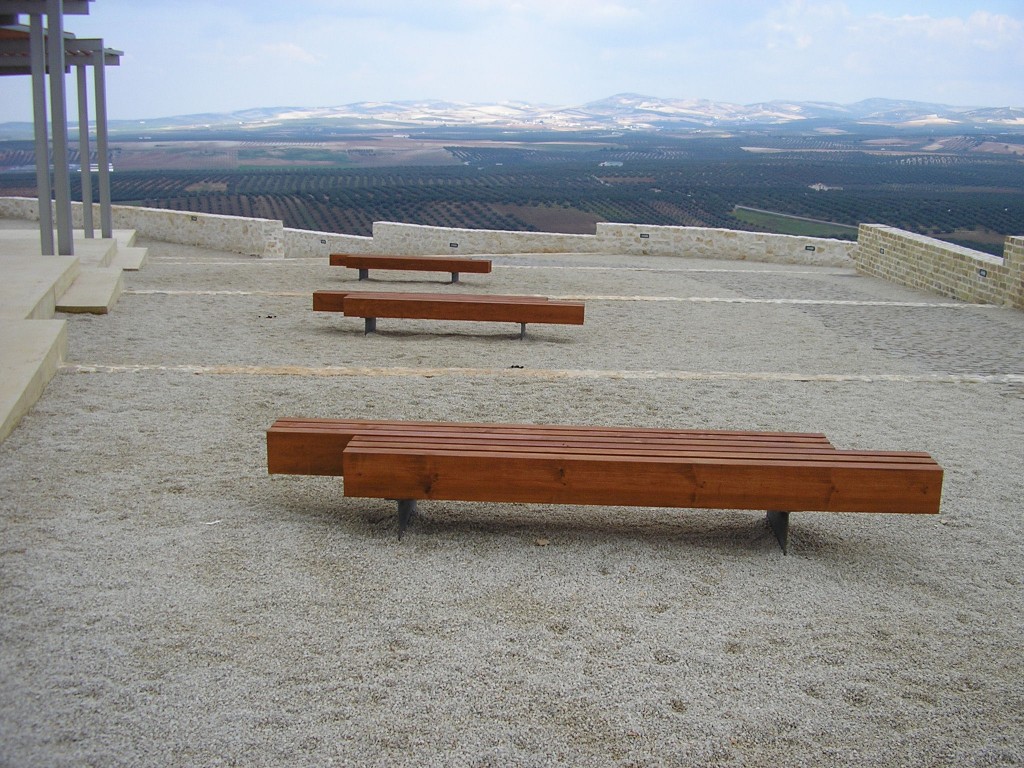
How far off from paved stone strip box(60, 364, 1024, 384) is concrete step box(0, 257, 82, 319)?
1354mm

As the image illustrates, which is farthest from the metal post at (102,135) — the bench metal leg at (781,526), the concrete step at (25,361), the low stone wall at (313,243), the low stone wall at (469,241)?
the bench metal leg at (781,526)

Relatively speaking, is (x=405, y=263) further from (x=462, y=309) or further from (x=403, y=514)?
(x=403, y=514)

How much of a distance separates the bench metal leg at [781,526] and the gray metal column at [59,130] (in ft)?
31.5

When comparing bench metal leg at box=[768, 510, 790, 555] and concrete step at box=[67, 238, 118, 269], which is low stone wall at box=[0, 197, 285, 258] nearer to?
concrete step at box=[67, 238, 118, 269]

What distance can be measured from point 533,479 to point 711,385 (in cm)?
352

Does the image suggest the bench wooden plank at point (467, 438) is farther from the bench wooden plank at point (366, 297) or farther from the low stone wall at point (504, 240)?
the low stone wall at point (504, 240)

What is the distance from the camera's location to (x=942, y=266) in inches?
538

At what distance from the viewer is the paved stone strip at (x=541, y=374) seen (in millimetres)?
7180

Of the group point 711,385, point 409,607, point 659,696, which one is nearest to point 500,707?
point 659,696

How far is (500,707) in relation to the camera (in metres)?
3.04

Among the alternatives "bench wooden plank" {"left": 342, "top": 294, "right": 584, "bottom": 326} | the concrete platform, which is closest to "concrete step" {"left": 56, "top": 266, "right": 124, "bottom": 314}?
the concrete platform

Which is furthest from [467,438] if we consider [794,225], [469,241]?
[794,225]

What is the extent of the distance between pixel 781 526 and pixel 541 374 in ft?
11.0

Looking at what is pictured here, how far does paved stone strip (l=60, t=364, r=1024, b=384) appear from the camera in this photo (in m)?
7.18
